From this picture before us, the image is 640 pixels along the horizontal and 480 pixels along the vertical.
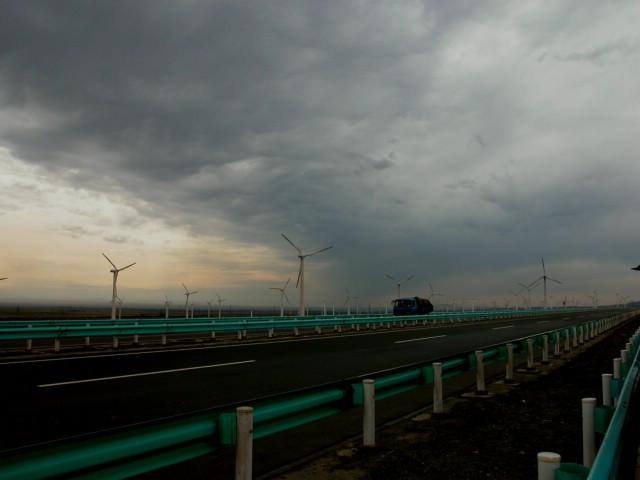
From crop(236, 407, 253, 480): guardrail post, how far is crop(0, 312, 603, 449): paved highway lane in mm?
3624

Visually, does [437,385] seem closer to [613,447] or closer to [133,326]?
[613,447]

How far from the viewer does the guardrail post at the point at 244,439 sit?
166 inches

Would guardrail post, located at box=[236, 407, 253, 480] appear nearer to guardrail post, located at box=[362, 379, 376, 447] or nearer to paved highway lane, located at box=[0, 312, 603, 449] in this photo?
guardrail post, located at box=[362, 379, 376, 447]

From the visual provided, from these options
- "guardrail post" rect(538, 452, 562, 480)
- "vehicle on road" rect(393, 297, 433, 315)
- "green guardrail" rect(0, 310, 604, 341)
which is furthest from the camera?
"vehicle on road" rect(393, 297, 433, 315)

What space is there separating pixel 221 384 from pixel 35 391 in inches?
141

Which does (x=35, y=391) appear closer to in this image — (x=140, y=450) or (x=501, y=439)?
(x=140, y=450)

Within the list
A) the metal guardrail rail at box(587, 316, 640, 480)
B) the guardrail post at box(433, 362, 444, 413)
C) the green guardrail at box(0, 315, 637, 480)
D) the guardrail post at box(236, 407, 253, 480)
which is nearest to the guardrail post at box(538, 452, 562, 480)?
the metal guardrail rail at box(587, 316, 640, 480)

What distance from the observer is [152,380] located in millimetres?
11039

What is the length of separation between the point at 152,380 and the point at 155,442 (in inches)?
318

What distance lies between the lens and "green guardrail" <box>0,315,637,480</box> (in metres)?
2.94

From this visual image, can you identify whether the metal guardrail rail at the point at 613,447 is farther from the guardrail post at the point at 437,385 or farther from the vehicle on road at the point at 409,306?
the vehicle on road at the point at 409,306

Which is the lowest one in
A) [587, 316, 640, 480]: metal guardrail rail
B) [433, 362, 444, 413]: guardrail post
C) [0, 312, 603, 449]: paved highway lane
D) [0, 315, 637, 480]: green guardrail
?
[0, 312, 603, 449]: paved highway lane

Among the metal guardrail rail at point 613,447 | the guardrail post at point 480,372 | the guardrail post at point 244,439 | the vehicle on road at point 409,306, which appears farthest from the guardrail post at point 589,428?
the vehicle on road at point 409,306

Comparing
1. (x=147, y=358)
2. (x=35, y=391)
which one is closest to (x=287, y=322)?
(x=147, y=358)
